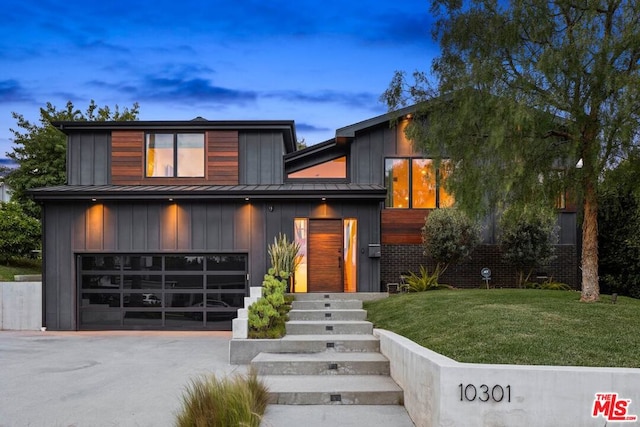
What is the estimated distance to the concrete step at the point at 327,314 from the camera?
10125 millimetres

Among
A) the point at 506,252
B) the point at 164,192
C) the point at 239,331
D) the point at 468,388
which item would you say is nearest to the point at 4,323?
the point at 164,192

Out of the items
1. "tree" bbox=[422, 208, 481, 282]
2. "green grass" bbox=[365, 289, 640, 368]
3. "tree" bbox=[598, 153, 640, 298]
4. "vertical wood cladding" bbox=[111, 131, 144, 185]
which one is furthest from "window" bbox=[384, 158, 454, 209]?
"vertical wood cladding" bbox=[111, 131, 144, 185]

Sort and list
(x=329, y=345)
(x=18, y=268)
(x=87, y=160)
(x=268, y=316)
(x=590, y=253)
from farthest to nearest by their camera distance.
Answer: (x=18, y=268), (x=87, y=160), (x=268, y=316), (x=590, y=253), (x=329, y=345)

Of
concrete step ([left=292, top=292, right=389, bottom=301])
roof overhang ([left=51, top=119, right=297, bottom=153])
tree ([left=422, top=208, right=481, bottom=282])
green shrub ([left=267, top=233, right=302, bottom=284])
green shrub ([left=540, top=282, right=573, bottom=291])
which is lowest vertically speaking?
concrete step ([left=292, top=292, right=389, bottom=301])

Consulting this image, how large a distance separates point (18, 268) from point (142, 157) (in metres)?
9.35

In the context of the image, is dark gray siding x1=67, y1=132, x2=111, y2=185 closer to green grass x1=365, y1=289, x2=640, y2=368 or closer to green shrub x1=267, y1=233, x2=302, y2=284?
green shrub x1=267, y1=233, x2=302, y2=284

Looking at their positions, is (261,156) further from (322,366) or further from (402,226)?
(322,366)

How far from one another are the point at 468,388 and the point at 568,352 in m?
1.82

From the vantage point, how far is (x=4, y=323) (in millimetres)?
13414

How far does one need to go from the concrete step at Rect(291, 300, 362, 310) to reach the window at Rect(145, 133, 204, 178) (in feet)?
19.4

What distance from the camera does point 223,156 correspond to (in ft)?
47.7

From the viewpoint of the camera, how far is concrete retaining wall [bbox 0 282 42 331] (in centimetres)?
1332

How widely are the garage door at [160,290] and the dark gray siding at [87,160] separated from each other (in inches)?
107

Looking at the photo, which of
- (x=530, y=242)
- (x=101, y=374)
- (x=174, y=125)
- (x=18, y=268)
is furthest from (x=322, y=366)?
(x=18, y=268)
